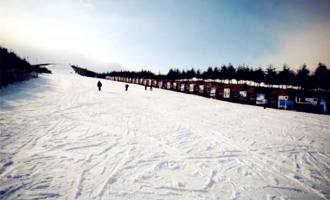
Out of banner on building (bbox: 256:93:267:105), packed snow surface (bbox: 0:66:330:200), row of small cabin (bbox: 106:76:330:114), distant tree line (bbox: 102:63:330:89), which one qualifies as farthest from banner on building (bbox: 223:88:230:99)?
distant tree line (bbox: 102:63:330:89)

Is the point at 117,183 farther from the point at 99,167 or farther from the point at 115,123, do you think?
the point at 115,123

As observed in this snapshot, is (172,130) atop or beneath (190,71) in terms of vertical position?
beneath

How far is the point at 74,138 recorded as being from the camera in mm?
9664

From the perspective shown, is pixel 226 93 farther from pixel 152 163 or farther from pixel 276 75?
pixel 276 75

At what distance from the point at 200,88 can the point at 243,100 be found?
10812 millimetres

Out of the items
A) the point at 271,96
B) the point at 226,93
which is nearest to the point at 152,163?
the point at 271,96

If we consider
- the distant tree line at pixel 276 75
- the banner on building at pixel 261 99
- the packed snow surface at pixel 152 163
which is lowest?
the packed snow surface at pixel 152 163

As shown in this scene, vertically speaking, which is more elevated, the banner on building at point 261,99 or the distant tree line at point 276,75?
the distant tree line at point 276,75

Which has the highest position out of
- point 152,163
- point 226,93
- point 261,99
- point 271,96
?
point 226,93

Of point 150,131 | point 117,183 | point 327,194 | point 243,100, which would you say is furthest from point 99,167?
point 243,100

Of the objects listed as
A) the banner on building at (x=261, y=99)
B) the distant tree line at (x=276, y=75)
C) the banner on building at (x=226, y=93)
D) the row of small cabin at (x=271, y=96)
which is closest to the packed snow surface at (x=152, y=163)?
the row of small cabin at (x=271, y=96)

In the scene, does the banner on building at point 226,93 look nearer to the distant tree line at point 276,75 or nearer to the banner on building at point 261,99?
the banner on building at point 261,99

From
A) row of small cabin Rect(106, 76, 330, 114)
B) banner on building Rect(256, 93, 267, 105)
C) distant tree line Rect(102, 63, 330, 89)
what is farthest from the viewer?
distant tree line Rect(102, 63, 330, 89)

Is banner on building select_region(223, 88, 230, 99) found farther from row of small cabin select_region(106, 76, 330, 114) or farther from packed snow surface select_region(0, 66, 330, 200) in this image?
packed snow surface select_region(0, 66, 330, 200)
